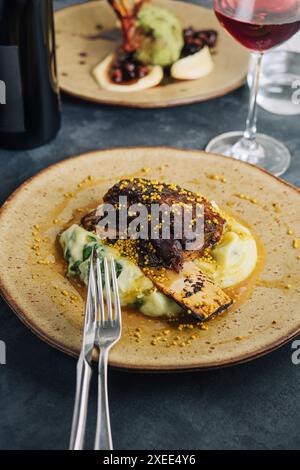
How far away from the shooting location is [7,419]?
1503 millimetres

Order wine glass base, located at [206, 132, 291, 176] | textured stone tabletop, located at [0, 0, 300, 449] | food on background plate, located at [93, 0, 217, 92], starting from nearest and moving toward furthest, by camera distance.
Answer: textured stone tabletop, located at [0, 0, 300, 449] < wine glass base, located at [206, 132, 291, 176] < food on background plate, located at [93, 0, 217, 92]

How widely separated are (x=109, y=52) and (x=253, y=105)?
0.78m

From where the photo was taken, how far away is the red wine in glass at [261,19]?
2.06 metres

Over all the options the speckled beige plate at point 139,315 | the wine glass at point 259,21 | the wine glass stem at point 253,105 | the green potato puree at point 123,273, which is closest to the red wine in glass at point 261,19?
the wine glass at point 259,21

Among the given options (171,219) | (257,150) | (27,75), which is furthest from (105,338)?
(257,150)

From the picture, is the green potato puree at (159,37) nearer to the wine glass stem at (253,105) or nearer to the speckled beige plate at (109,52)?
the speckled beige plate at (109,52)

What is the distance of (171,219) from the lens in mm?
1746

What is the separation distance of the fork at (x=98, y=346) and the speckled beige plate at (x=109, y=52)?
1.01 m

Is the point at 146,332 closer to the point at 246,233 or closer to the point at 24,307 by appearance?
the point at 24,307

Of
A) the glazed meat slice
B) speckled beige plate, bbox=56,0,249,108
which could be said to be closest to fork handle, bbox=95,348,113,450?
the glazed meat slice

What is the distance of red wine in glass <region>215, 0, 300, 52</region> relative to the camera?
2057 millimetres

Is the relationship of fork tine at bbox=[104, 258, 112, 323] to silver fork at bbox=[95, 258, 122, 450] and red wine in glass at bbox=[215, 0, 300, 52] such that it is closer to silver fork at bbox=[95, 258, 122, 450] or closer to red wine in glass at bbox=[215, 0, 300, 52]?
silver fork at bbox=[95, 258, 122, 450]

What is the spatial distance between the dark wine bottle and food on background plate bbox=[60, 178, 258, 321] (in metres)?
0.61
